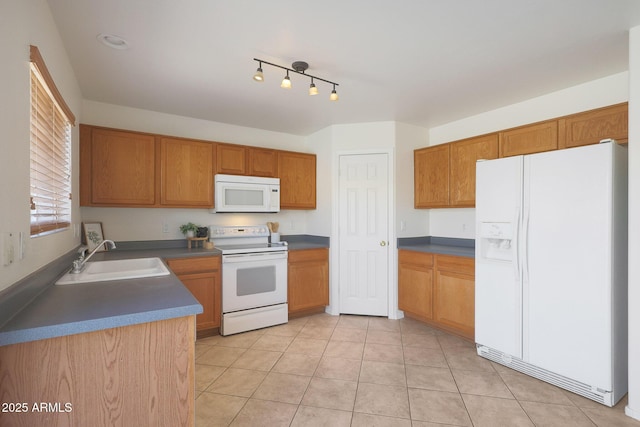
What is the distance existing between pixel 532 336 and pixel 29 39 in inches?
140

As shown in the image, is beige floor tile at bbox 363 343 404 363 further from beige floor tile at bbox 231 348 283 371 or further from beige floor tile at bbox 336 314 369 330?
beige floor tile at bbox 231 348 283 371

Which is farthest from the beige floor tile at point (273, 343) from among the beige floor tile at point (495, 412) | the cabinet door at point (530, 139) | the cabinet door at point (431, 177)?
the cabinet door at point (530, 139)

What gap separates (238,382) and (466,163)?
300cm

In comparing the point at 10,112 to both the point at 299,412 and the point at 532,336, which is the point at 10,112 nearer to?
the point at 299,412

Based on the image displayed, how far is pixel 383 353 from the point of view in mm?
2818

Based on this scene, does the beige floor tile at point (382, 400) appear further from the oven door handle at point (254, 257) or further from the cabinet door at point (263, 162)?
the cabinet door at point (263, 162)

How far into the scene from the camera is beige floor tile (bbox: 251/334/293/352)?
115 inches

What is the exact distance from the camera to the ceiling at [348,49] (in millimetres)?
1764

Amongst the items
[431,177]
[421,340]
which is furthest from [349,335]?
[431,177]

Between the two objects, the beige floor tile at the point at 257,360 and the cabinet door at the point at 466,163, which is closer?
the beige floor tile at the point at 257,360

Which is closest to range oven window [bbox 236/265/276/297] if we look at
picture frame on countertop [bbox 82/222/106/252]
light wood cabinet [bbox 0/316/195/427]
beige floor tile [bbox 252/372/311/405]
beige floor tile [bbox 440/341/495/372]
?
beige floor tile [bbox 252/372/311/405]

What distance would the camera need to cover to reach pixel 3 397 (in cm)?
102

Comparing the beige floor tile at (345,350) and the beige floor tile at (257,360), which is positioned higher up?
the beige floor tile at (257,360)

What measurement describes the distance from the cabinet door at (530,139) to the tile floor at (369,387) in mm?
1912
